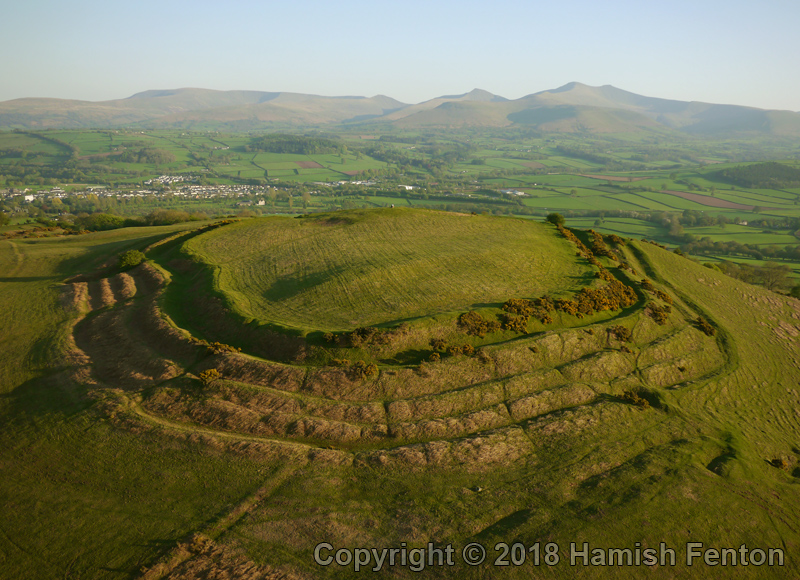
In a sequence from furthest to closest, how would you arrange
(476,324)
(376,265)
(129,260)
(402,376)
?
(129,260), (376,265), (476,324), (402,376)

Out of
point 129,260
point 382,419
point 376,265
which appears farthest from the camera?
point 129,260

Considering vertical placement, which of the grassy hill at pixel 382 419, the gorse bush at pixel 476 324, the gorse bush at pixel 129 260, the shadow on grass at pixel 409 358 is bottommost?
the grassy hill at pixel 382 419

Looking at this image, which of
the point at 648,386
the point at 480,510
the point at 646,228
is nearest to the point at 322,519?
the point at 480,510

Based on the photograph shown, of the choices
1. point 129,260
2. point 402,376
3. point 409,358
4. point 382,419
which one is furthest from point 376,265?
point 129,260

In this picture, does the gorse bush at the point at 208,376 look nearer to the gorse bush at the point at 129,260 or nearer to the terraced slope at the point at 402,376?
the terraced slope at the point at 402,376

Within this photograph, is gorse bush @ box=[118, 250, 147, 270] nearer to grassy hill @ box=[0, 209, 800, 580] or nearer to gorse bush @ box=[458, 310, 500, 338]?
grassy hill @ box=[0, 209, 800, 580]

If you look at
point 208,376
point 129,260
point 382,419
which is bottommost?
point 382,419

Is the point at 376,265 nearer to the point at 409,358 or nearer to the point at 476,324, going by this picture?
the point at 476,324

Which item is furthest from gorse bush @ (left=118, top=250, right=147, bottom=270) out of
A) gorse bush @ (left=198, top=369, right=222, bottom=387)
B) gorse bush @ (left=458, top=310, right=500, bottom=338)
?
gorse bush @ (left=458, top=310, right=500, bottom=338)

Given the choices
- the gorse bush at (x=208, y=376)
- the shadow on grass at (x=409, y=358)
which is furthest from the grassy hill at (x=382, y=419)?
the shadow on grass at (x=409, y=358)
